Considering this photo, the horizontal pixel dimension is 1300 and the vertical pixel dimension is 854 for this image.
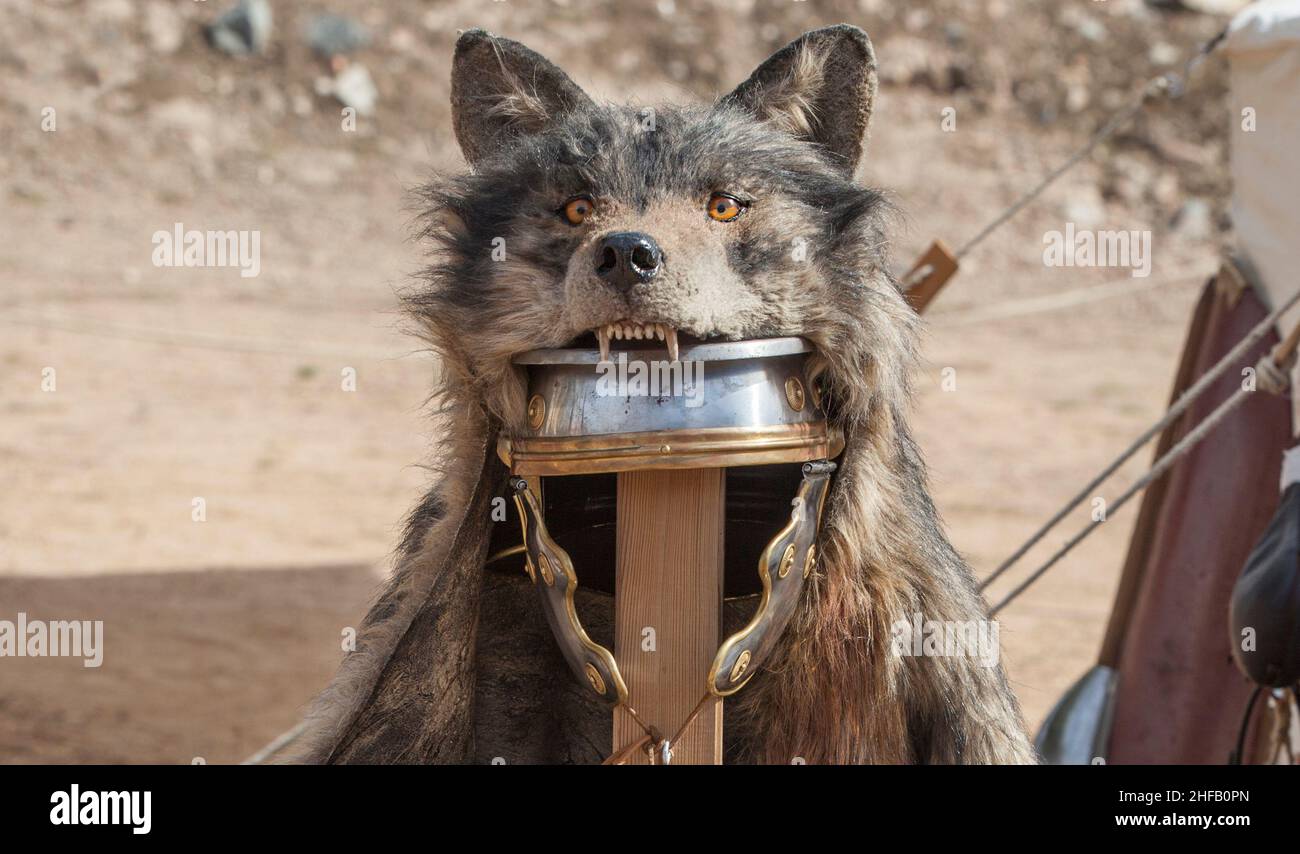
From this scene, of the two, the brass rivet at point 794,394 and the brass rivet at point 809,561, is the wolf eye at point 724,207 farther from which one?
the brass rivet at point 809,561

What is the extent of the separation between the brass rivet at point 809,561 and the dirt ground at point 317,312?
30.6 inches

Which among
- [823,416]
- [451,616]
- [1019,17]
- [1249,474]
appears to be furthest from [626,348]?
[1019,17]

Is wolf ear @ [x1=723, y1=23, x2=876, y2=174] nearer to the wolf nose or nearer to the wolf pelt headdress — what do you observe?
the wolf pelt headdress

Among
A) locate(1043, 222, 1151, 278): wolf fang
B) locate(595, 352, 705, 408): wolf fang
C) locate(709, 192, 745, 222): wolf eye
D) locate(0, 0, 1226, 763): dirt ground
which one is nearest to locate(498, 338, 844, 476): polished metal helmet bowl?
locate(595, 352, 705, 408): wolf fang

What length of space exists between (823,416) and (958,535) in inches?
221

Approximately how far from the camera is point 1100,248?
14.3 m

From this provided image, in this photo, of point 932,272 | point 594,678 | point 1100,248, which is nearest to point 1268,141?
point 932,272

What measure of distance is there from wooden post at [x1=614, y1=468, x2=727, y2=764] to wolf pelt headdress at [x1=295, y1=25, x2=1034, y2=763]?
17cm

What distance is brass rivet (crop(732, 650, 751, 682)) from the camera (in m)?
2.18

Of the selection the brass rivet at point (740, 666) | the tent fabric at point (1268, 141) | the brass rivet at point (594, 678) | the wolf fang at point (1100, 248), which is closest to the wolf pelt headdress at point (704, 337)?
the brass rivet at point (740, 666)

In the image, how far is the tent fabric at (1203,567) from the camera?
163 inches

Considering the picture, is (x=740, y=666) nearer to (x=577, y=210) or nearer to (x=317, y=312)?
(x=577, y=210)

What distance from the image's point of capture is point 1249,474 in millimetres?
4141

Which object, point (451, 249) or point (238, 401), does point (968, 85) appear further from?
point (451, 249)
